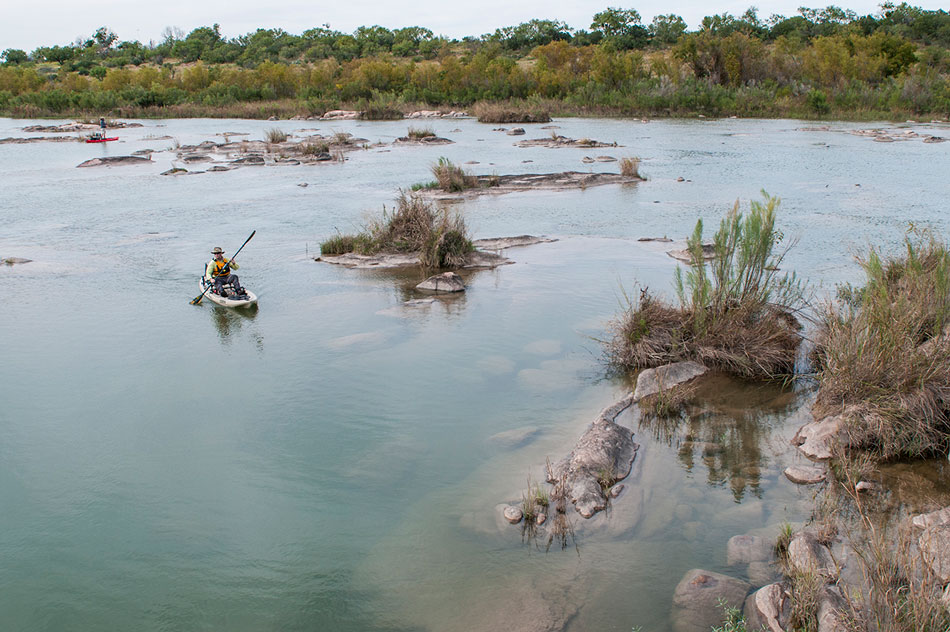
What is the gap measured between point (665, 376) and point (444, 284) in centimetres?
519

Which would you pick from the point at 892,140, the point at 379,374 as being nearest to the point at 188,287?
the point at 379,374

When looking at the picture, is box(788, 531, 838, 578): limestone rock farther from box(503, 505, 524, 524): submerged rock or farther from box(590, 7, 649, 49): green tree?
box(590, 7, 649, 49): green tree

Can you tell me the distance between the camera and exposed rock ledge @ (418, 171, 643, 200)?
21422 millimetres

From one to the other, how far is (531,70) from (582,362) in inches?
2170

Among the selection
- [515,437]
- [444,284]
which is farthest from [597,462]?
[444,284]

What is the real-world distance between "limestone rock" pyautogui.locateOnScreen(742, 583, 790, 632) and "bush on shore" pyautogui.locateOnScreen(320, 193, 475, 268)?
9875 millimetres

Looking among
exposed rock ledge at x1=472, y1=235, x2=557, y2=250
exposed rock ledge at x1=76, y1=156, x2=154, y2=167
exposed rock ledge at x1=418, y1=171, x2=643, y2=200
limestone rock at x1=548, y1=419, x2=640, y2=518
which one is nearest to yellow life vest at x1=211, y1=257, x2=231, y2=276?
exposed rock ledge at x1=472, y1=235, x2=557, y2=250

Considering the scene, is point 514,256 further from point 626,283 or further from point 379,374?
point 379,374

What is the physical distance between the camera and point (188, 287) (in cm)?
1341

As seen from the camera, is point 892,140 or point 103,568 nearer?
point 103,568

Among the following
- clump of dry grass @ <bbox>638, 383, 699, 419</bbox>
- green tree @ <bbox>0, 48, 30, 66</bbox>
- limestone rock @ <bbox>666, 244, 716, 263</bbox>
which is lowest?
clump of dry grass @ <bbox>638, 383, 699, 419</bbox>

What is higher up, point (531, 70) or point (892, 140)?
point (531, 70)

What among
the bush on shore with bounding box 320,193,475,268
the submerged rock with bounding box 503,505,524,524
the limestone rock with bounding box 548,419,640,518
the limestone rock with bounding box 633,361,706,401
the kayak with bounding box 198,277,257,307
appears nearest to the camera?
the submerged rock with bounding box 503,505,524,524

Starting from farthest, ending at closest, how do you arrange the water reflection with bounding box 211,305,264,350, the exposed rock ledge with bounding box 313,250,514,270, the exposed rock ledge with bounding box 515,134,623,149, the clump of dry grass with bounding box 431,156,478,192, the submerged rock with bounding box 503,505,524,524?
the exposed rock ledge with bounding box 515,134,623,149 → the clump of dry grass with bounding box 431,156,478,192 → the exposed rock ledge with bounding box 313,250,514,270 → the water reflection with bounding box 211,305,264,350 → the submerged rock with bounding box 503,505,524,524
